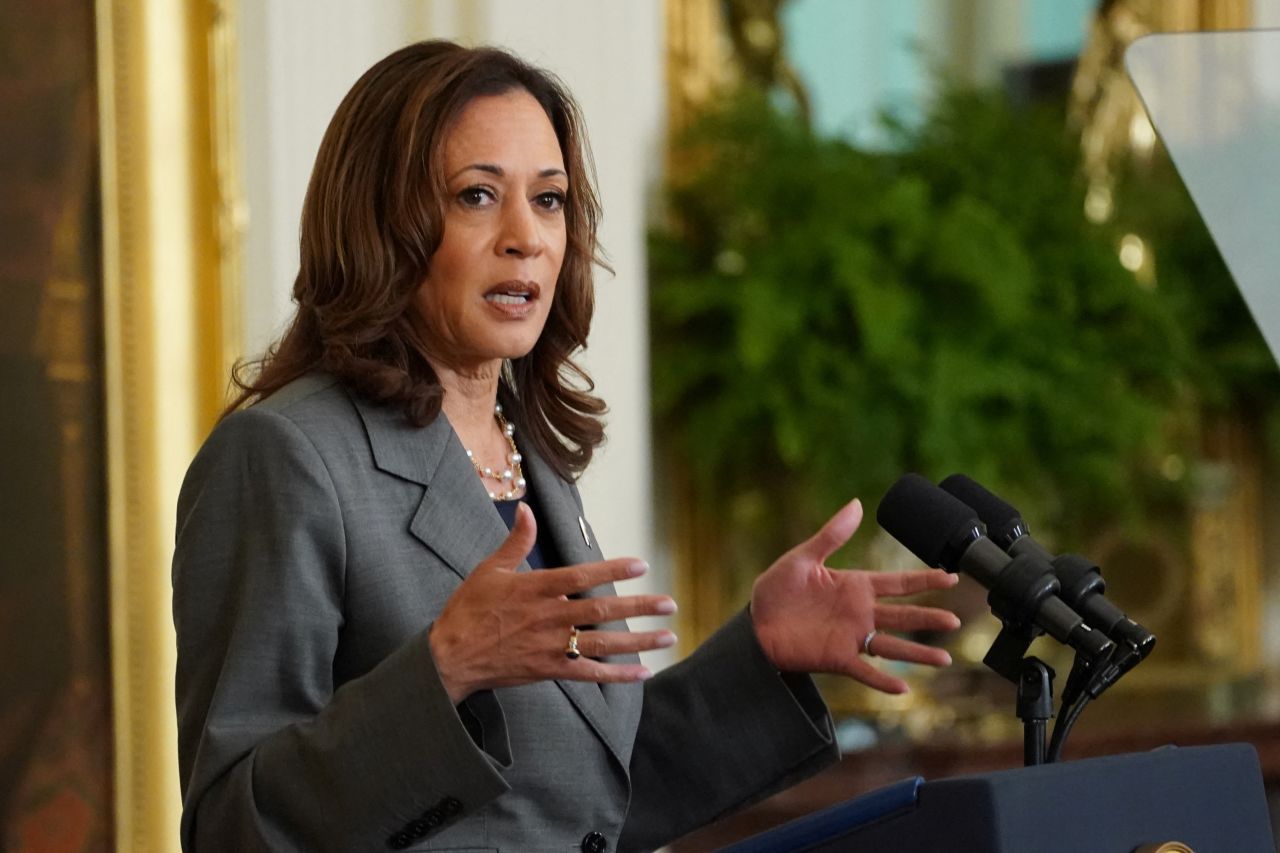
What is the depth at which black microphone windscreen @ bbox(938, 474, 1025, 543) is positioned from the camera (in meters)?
1.85

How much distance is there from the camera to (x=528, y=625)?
1.65m

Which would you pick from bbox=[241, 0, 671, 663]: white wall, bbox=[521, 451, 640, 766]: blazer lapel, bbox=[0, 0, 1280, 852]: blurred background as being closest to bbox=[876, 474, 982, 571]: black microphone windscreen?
bbox=[521, 451, 640, 766]: blazer lapel

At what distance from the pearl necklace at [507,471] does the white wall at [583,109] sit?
0.99 m

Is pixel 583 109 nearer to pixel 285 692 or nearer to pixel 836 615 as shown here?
pixel 836 615

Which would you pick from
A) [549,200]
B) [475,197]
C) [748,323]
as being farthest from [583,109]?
[475,197]

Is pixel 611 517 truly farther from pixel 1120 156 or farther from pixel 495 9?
pixel 1120 156

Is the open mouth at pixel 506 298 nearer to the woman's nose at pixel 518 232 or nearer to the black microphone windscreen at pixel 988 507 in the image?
the woman's nose at pixel 518 232

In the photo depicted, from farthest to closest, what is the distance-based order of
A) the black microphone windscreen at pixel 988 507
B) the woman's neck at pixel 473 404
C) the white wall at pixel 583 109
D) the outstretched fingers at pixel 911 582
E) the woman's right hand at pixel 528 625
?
the white wall at pixel 583 109
the woman's neck at pixel 473 404
the outstretched fingers at pixel 911 582
the black microphone windscreen at pixel 988 507
the woman's right hand at pixel 528 625

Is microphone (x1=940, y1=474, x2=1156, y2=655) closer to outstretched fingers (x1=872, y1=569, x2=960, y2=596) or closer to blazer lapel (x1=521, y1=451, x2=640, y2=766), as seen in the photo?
outstretched fingers (x1=872, y1=569, x2=960, y2=596)

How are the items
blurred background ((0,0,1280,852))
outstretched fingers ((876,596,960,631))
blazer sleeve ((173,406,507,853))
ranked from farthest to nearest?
blurred background ((0,0,1280,852))
outstretched fingers ((876,596,960,631))
blazer sleeve ((173,406,507,853))

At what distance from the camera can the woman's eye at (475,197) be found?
6.97ft

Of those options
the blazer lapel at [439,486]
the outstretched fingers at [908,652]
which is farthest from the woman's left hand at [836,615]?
the blazer lapel at [439,486]

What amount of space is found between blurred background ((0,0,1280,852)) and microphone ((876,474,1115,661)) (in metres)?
1.91

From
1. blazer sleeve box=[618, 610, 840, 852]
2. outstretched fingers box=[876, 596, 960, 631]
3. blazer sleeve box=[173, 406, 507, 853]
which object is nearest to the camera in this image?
blazer sleeve box=[173, 406, 507, 853]
